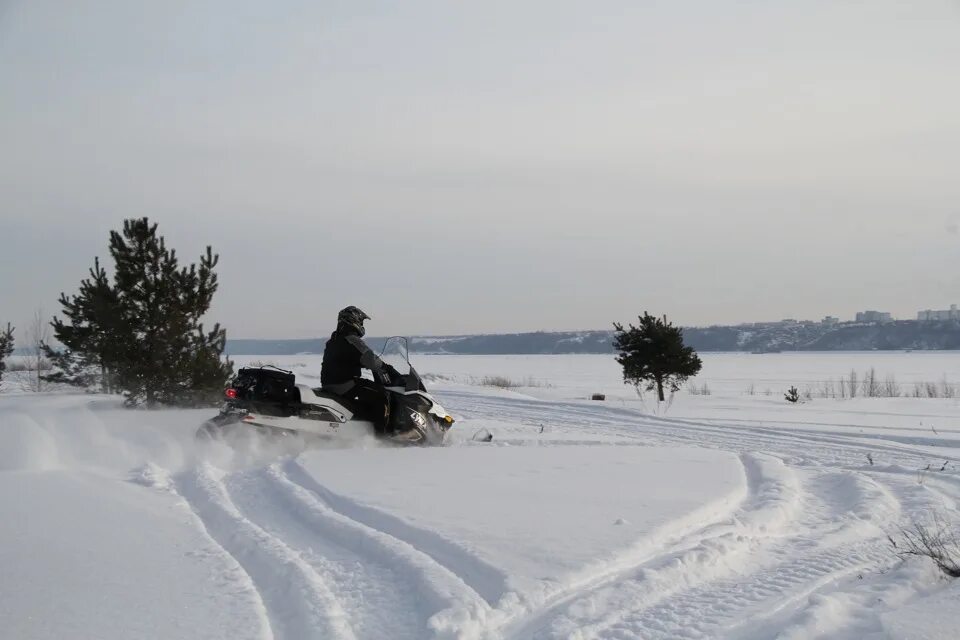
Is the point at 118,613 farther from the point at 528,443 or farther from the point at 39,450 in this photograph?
the point at 528,443

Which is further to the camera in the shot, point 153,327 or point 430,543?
point 153,327

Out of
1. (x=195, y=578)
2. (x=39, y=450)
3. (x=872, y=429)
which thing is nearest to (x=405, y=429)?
(x=39, y=450)

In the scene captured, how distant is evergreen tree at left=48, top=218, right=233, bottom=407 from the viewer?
1460 cm

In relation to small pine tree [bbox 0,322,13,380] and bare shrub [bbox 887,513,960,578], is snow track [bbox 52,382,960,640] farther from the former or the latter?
small pine tree [bbox 0,322,13,380]

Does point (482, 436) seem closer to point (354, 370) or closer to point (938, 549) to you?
point (354, 370)

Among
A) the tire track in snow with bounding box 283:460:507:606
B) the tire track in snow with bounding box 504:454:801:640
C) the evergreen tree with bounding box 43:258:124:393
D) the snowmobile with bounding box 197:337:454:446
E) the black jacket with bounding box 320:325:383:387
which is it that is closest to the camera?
the tire track in snow with bounding box 504:454:801:640

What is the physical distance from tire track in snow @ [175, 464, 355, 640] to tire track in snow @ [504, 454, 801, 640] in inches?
33.1

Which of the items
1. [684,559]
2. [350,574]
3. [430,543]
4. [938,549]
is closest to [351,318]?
[430,543]

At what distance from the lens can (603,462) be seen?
8008 millimetres

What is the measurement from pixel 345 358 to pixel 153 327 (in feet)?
23.3

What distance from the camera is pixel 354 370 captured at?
945 cm

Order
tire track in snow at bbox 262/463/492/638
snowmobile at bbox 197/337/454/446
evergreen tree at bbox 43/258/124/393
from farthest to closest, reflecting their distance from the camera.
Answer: evergreen tree at bbox 43/258/124/393
snowmobile at bbox 197/337/454/446
tire track in snow at bbox 262/463/492/638

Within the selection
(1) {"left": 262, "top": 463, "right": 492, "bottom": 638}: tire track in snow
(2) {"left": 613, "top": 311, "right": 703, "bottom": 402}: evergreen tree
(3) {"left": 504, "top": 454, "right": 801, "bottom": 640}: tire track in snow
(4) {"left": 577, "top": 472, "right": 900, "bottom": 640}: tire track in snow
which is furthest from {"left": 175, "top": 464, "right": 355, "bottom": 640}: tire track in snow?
(2) {"left": 613, "top": 311, "right": 703, "bottom": 402}: evergreen tree

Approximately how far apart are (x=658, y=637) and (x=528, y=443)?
6.80 m
